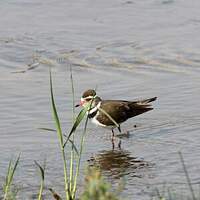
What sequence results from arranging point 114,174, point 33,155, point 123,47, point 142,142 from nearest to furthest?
point 114,174
point 33,155
point 142,142
point 123,47

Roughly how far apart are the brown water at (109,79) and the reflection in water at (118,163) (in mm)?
13

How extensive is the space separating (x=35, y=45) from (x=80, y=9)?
7.35 feet

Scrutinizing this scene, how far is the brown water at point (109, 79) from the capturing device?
25.9 feet

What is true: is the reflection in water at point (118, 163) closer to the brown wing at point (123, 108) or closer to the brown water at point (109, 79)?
the brown water at point (109, 79)

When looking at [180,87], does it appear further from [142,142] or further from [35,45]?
[35,45]

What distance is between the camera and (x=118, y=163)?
27.2 feet

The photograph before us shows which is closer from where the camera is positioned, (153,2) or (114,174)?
(114,174)

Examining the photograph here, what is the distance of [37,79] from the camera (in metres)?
11.3

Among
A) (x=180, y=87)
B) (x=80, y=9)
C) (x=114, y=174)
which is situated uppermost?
(x=80, y=9)

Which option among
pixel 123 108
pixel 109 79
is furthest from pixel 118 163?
pixel 109 79

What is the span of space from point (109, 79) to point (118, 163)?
3.00 m

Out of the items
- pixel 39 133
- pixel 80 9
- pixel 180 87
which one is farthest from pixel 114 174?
pixel 80 9

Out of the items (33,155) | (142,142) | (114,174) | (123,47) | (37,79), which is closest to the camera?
(114,174)

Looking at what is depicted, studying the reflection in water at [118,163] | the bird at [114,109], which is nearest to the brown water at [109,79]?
the reflection in water at [118,163]
